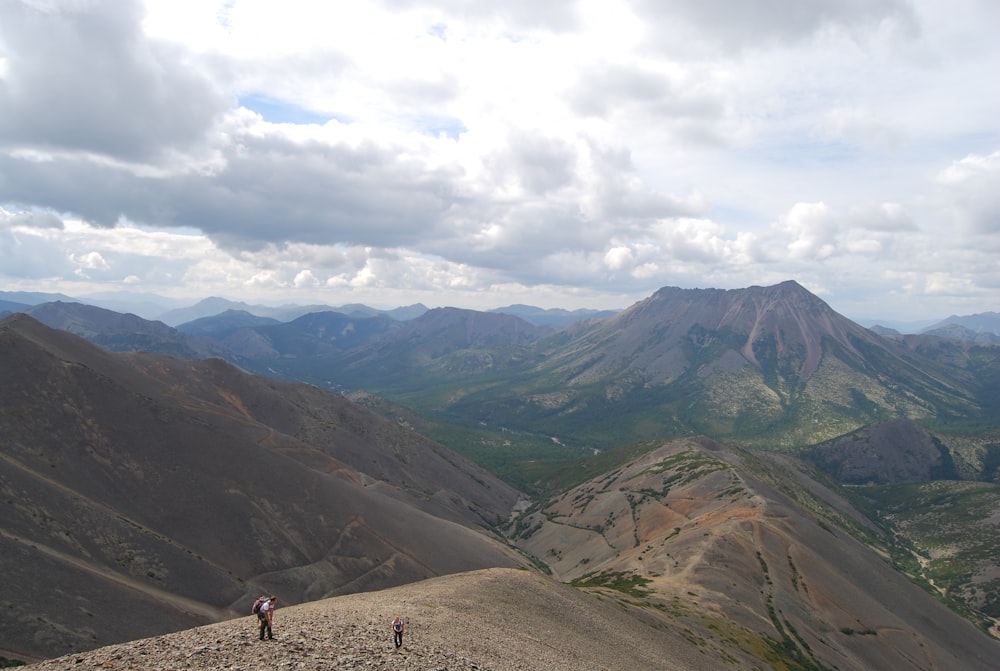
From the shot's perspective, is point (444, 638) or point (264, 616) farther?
point (444, 638)

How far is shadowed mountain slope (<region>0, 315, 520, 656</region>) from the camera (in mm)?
63844

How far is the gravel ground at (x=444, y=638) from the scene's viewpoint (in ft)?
102

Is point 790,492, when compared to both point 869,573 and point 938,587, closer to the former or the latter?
point 938,587

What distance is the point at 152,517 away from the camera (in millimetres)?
90375

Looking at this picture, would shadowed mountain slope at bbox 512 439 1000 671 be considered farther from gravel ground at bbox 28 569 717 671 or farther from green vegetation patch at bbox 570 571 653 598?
gravel ground at bbox 28 569 717 671

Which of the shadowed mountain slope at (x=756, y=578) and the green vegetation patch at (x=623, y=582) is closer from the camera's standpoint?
the shadowed mountain slope at (x=756, y=578)

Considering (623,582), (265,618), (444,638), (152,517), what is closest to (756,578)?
(623,582)

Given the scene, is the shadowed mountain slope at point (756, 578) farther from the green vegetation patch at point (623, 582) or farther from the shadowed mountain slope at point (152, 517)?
the shadowed mountain slope at point (152, 517)

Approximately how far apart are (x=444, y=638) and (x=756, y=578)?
7905cm

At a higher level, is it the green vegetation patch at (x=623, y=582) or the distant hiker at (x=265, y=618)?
the distant hiker at (x=265, y=618)

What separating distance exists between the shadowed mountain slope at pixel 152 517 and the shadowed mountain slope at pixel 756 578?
33639 mm

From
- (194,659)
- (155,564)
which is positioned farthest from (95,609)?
(194,659)

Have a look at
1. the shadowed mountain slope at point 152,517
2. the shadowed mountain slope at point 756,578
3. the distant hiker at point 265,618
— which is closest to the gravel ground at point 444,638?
the distant hiker at point 265,618

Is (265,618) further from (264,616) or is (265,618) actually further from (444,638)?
(444,638)
